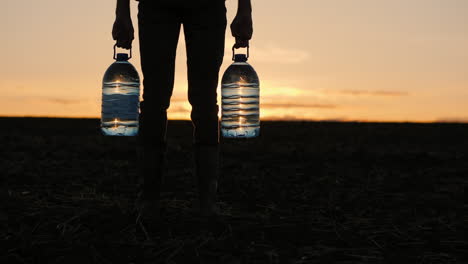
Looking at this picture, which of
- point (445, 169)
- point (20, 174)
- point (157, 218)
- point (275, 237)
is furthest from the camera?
point (445, 169)

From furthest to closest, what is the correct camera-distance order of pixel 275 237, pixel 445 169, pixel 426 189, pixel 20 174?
pixel 445 169
pixel 20 174
pixel 426 189
pixel 275 237

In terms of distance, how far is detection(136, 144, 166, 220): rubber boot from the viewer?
142 inches

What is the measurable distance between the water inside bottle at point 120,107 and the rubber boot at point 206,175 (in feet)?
10.2

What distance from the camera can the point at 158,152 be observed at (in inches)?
142

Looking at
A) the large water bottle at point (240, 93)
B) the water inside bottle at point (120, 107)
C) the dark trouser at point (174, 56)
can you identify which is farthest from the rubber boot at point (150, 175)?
the large water bottle at point (240, 93)

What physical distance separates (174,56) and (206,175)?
0.76 metres

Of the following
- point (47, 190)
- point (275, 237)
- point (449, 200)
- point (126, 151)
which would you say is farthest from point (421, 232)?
point (126, 151)

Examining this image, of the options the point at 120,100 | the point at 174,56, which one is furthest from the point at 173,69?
the point at 120,100

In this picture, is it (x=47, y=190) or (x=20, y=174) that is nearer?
(x=47, y=190)

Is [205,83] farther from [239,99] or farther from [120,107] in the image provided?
[120,107]

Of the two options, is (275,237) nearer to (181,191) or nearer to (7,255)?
(7,255)

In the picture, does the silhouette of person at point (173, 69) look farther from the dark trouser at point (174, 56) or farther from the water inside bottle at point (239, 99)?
the water inside bottle at point (239, 99)

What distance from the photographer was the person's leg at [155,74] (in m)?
3.42

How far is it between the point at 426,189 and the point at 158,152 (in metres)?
3.24
